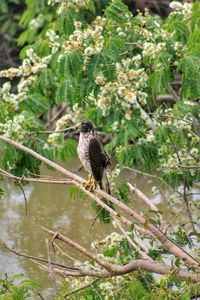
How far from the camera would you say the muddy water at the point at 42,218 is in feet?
26.1

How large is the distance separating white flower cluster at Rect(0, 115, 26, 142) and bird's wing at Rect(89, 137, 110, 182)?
52 centimetres

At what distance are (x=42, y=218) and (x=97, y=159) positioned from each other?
3513 mm

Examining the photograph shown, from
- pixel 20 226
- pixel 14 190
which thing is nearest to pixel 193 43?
pixel 20 226

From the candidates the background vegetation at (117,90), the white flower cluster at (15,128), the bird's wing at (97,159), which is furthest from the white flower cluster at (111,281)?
the white flower cluster at (15,128)

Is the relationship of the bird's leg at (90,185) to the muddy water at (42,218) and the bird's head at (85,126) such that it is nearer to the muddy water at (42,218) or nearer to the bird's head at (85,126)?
the bird's head at (85,126)

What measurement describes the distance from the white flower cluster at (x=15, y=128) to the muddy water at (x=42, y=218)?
202 centimetres

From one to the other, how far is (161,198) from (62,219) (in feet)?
4.40

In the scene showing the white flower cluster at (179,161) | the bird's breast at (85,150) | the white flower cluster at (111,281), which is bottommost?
the white flower cluster at (111,281)

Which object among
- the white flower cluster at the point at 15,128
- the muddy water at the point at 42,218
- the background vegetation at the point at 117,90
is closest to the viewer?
the background vegetation at the point at 117,90

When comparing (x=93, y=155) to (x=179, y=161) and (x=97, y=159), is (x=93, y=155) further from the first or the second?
(x=179, y=161)

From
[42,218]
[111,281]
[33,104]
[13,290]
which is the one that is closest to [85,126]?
[33,104]

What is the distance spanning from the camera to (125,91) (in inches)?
229

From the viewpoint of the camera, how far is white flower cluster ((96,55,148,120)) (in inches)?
229

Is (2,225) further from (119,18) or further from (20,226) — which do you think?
(119,18)
